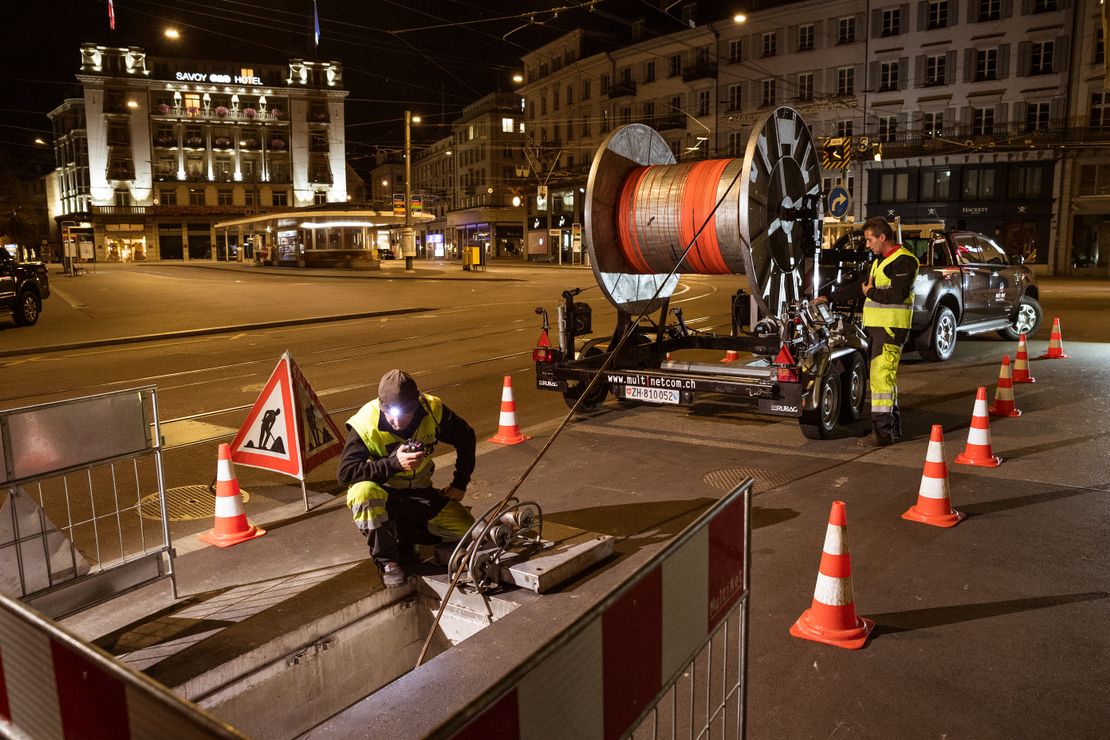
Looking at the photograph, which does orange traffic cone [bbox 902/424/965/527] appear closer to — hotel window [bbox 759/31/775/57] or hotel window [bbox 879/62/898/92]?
hotel window [bbox 879/62/898/92]

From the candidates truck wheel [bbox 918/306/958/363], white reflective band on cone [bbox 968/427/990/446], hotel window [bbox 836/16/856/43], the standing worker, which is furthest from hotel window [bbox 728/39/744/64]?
white reflective band on cone [bbox 968/427/990/446]

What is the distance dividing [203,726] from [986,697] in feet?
12.0

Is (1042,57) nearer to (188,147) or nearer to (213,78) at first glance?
(213,78)

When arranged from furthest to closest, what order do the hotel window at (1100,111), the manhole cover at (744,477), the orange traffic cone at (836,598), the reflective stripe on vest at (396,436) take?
the hotel window at (1100,111), the manhole cover at (744,477), the reflective stripe on vest at (396,436), the orange traffic cone at (836,598)

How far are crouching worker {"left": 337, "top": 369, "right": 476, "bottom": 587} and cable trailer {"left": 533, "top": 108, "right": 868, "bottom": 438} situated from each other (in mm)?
3497

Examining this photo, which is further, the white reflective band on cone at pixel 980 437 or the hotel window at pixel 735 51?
the hotel window at pixel 735 51

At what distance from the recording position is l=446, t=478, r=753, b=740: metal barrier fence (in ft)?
5.63

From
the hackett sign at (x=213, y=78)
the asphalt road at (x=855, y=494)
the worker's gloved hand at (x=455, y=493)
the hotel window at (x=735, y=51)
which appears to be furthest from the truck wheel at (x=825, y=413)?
the hackett sign at (x=213, y=78)

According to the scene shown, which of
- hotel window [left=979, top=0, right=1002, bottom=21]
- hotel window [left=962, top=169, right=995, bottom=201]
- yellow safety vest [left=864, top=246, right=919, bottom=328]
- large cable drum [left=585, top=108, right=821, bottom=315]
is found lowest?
yellow safety vest [left=864, top=246, right=919, bottom=328]

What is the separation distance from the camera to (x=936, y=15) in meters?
49.4

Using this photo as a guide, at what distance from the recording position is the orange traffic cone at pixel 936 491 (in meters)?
6.12

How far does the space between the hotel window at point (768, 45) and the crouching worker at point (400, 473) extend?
5776cm

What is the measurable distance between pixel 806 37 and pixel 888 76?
6.24m

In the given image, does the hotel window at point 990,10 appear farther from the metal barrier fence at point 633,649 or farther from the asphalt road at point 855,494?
the metal barrier fence at point 633,649
